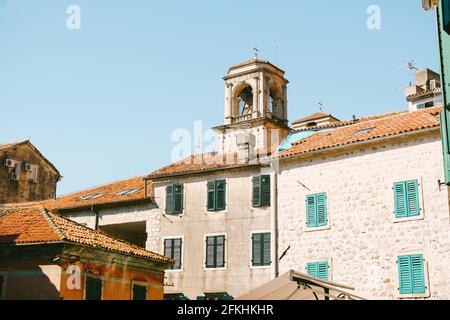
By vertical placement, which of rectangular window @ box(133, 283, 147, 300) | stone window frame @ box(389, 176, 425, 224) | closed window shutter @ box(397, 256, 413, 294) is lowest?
rectangular window @ box(133, 283, 147, 300)

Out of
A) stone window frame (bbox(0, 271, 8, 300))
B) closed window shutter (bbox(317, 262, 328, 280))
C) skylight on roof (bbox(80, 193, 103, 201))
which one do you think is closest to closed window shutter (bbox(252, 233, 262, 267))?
closed window shutter (bbox(317, 262, 328, 280))

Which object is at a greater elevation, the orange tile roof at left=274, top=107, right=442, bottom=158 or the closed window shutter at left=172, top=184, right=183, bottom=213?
the orange tile roof at left=274, top=107, right=442, bottom=158

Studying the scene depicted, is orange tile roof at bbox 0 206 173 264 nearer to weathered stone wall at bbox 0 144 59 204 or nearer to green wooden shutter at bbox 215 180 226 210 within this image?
green wooden shutter at bbox 215 180 226 210

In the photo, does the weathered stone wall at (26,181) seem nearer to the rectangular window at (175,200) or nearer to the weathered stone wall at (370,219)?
the rectangular window at (175,200)

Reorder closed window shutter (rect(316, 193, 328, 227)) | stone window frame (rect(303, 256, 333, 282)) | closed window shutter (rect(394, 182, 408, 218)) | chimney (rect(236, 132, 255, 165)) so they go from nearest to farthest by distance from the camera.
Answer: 1. closed window shutter (rect(394, 182, 408, 218))
2. stone window frame (rect(303, 256, 333, 282))
3. closed window shutter (rect(316, 193, 328, 227))
4. chimney (rect(236, 132, 255, 165))

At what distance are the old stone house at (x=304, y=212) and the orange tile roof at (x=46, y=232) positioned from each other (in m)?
4.52

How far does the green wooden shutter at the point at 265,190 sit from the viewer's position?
23.8 metres

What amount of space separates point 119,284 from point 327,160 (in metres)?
8.65

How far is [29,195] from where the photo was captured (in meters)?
35.0

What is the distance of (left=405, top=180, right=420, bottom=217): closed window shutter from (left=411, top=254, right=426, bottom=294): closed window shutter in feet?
4.57

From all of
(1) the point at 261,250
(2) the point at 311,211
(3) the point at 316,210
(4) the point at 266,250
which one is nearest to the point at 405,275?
(3) the point at 316,210

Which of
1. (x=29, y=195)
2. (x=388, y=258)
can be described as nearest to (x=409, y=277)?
(x=388, y=258)

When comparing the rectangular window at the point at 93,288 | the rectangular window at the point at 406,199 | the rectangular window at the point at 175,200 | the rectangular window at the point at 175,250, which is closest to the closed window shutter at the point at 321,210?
the rectangular window at the point at 406,199

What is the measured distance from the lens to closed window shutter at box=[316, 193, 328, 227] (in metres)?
21.2
